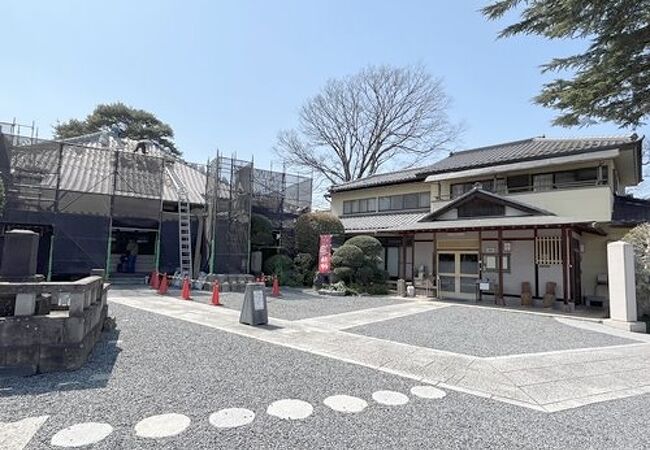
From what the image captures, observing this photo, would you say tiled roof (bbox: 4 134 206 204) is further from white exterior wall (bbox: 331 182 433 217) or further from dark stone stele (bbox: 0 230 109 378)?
dark stone stele (bbox: 0 230 109 378)

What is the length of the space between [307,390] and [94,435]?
2100 millimetres

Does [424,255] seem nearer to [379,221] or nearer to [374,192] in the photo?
[379,221]

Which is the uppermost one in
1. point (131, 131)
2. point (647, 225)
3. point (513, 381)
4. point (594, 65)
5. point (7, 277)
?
point (131, 131)

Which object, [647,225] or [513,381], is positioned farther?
[647,225]

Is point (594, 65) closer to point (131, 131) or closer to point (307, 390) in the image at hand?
→ point (307, 390)

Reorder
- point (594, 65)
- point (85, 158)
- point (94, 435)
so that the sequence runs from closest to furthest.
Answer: point (94, 435) < point (594, 65) < point (85, 158)

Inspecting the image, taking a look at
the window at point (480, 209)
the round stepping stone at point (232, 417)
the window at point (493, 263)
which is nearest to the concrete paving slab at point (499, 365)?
the round stepping stone at point (232, 417)

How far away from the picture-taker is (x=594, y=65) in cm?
688

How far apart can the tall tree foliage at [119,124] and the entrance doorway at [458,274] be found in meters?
27.5

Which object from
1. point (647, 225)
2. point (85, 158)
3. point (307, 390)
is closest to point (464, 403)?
point (307, 390)

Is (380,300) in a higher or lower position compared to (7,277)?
lower

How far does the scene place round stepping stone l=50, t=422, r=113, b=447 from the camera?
2.97 metres

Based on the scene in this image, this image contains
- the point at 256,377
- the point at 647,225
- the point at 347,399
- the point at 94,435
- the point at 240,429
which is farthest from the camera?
the point at 647,225

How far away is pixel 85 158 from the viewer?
1795 cm
